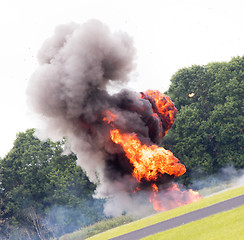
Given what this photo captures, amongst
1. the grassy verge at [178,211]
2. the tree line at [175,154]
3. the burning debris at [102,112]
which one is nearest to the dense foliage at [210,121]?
the tree line at [175,154]

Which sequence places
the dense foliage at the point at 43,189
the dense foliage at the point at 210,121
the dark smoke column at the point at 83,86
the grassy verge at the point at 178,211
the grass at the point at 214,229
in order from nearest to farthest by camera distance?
the grass at the point at 214,229 → the grassy verge at the point at 178,211 → the dark smoke column at the point at 83,86 → the dense foliage at the point at 210,121 → the dense foliage at the point at 43,189

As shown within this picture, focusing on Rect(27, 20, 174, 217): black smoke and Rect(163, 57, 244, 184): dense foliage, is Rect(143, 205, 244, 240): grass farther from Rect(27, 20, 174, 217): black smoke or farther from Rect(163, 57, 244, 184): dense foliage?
Rect(163, 57, 244, 184): dense foliage

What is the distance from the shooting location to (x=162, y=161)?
1086 inches

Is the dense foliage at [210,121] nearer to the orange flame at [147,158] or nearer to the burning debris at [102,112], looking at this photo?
the burning debris at [102,112]

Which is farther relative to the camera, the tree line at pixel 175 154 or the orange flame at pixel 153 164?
the tree line at pixel 175 154

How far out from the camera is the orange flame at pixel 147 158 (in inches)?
1088

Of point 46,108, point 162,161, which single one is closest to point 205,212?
point 162,161

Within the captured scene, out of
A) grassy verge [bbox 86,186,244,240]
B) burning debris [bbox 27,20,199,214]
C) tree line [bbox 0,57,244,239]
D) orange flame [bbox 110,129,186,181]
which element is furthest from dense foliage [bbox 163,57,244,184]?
grassy verge [bbox 86,186,244,240]

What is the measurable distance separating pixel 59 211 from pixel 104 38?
106 feet

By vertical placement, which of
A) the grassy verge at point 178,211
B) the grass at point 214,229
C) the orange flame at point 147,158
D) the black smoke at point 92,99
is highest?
the black smoke at point 92,99

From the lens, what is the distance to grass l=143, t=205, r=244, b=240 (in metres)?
13.2

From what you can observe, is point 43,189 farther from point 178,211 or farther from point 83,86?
point 178,211

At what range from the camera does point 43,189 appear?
52.9 m

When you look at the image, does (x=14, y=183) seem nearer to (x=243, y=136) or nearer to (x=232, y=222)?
(x=243, y=136)
